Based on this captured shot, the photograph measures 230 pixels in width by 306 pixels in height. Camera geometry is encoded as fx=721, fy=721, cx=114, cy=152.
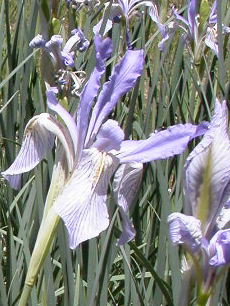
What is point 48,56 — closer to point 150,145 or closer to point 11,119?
point 11,119

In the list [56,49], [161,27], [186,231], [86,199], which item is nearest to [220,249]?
[186,231]

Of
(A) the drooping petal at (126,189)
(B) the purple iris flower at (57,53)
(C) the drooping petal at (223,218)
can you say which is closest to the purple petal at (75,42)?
(B) the purple iris flower at (57,53)

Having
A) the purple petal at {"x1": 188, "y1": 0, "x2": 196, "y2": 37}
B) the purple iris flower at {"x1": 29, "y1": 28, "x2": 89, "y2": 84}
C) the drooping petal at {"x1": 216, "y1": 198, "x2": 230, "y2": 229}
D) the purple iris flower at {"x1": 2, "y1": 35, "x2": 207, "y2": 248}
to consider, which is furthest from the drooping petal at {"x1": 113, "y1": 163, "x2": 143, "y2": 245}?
the purple petal at {"x1": 188, "y1": 0, "x2": 196, "y2": 37}

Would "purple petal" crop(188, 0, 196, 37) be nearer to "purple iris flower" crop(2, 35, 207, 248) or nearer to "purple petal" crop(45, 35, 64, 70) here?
"purple petal" crop(45, 35, 64, 70)

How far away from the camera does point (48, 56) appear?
4.24 feet

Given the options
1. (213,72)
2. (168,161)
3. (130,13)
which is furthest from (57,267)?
(213,72)

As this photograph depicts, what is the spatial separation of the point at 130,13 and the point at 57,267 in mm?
787

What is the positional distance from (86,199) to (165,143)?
0.44 feet

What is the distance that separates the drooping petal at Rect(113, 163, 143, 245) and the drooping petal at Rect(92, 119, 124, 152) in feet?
0.10

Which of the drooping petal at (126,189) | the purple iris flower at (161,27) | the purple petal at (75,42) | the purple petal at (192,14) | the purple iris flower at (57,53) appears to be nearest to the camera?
the drooping petal at (126,189)

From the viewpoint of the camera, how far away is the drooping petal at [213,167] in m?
0.79

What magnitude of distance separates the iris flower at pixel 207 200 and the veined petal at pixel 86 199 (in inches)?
3.6

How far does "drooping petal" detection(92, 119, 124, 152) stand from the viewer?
89 centimetres

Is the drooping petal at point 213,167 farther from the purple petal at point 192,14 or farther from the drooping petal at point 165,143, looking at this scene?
the purple petal at point 192,14
